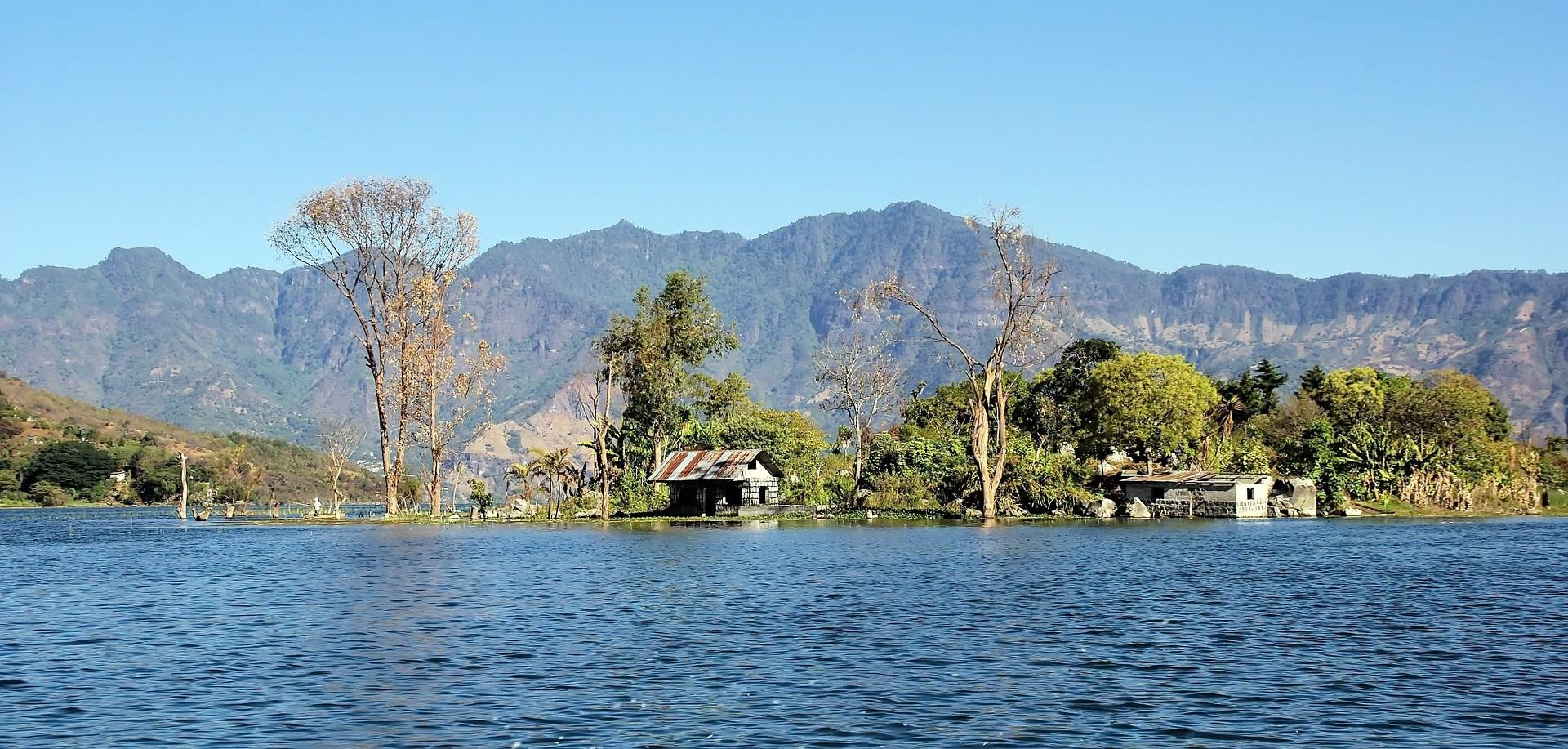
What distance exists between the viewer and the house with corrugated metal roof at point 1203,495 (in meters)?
107

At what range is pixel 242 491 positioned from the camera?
18762 cm

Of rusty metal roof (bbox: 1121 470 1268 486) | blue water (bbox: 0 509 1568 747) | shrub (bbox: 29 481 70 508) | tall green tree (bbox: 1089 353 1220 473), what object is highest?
tall green tree (bbox: 1089 353 1220 473)

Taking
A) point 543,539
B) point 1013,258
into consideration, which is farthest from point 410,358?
→ point 1013,258

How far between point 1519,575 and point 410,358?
2698 inches

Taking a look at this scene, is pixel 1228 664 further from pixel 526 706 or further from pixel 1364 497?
pixel 1364 497

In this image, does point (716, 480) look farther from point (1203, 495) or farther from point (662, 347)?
point (1203, 495)

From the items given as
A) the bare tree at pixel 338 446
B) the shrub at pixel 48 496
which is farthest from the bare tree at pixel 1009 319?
the shrub at pixel 48 496

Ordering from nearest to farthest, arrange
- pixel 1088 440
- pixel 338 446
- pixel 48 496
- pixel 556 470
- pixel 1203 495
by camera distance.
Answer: pixel 556 470, pixel 1203 495, pixel 1088 440, pixel 338 446, pixel 48 496

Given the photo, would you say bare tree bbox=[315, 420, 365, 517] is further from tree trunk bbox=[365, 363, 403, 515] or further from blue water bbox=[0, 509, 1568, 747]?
blue water bbox=[0, 509, 1568, 747]

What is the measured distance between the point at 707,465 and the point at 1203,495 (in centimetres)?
3757

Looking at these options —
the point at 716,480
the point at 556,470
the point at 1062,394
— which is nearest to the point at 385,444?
the point at 556,470

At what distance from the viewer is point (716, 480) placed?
9994 cm

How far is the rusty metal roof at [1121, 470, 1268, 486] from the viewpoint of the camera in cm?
10756

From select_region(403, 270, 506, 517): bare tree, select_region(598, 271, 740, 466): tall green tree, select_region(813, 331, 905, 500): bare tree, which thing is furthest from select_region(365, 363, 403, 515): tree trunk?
select_region(813, 331, 905, 500): bare tree
